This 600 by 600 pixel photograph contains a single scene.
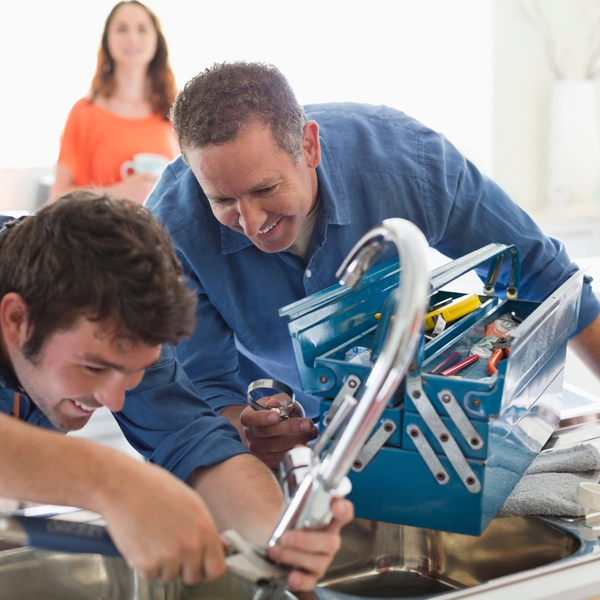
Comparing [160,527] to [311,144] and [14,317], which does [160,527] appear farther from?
[311,144]

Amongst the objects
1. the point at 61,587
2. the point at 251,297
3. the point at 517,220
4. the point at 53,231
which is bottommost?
the point at 61,587

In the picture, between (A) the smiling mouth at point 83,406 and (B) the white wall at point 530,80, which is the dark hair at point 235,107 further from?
(B) the white wall at point 530,80

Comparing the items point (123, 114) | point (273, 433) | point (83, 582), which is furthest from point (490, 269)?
point (123, 114)

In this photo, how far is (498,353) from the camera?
40.2 inches

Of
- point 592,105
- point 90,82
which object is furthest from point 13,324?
point 592,105

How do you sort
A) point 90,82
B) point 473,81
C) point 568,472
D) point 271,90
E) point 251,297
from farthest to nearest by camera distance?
point 473,81, point 90,82, point 251,297, point 271,90, point 568,472

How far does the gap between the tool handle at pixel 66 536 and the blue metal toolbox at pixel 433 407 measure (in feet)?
1.08

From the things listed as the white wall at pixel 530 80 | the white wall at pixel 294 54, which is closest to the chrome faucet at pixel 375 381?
the white wall at pixel 294 54

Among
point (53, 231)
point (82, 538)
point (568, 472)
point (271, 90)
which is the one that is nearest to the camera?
point (82, 538)

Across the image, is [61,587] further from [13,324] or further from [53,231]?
[53,231]

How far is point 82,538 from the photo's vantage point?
724 mm

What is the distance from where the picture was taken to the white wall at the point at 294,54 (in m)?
3.11

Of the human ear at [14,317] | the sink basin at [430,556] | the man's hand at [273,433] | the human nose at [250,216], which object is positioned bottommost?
the sink basin at [430,556]

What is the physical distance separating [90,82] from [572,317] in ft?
8.16
